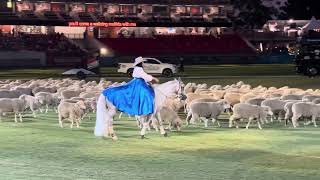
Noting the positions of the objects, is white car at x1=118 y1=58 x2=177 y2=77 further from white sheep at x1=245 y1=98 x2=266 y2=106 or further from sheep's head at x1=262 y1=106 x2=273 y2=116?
sheep's head at x1=262 y1=106 x2=273 y2=116

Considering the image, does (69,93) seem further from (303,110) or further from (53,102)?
(303,110)

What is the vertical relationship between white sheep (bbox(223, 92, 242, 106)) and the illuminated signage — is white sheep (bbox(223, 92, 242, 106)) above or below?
above

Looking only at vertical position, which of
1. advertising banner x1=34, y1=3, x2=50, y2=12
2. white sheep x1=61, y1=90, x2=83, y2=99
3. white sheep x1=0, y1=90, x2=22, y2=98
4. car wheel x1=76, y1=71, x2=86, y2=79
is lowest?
car wheel x1=76, y1=71, x2=86, y2=79

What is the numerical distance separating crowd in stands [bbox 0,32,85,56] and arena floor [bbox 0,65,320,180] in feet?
165

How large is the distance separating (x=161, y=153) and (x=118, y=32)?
76.0m

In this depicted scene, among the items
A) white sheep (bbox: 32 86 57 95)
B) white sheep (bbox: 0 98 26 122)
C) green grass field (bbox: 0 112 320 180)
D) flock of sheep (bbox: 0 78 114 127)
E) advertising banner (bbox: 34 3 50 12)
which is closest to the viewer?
green grass field (bbox: 0 112 320 180)

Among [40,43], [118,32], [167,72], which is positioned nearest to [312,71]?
[167,72]

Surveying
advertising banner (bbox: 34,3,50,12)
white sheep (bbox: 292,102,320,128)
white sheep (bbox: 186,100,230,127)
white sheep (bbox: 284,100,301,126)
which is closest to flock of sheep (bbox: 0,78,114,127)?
white sheep (bbox: 186,100,230,127)

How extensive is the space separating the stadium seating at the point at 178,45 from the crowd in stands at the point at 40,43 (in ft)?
19.4

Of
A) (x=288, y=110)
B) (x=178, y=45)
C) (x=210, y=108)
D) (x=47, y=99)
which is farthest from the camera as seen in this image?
(x=178, y=45)

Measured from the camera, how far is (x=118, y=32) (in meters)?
87.2

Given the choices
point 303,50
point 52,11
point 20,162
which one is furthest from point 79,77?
point 52,11

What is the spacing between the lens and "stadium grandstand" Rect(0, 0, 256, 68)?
2753 inches

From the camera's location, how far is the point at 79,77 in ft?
135
